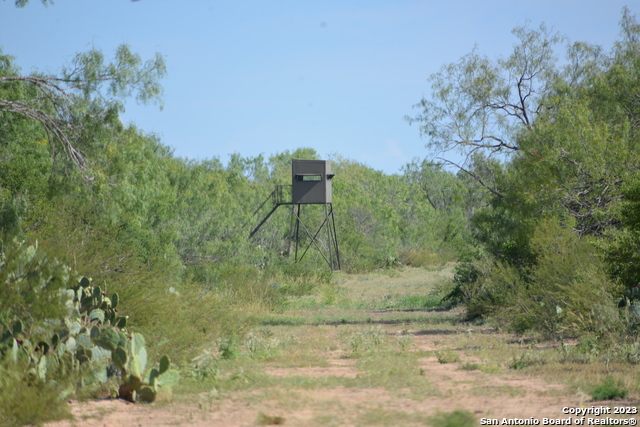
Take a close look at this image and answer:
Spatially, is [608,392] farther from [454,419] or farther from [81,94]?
[81,94]

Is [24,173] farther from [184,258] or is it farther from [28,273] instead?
[28,273]

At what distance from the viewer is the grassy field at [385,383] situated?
22.9 ft

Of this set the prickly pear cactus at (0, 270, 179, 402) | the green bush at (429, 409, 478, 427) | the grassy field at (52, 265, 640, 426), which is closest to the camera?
the green bush at (429, 409, 478, 427)

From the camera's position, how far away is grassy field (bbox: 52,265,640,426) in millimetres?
6988

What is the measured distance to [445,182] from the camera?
248 feet

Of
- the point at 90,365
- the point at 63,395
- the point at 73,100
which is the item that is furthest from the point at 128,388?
the point at 73,100

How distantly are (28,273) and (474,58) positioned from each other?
1813cm

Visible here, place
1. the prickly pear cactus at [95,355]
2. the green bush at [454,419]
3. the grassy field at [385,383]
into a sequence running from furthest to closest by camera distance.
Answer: the prickly pear cactus at [95,355], the grassy field at [385,383], the green bush at [454,419]

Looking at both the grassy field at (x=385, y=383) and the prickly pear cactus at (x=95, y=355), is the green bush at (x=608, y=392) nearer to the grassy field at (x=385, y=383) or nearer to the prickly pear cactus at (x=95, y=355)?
the grassy field at (x=385, y=383)

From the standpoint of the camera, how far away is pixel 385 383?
867cm

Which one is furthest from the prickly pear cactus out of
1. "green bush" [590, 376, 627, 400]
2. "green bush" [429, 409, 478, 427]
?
"green bush" [590, 376, 627, 400]

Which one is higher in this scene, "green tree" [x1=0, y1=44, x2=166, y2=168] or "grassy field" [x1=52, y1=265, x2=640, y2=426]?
"green tree" [x1=0, y1=44, x2=166, y2=168]

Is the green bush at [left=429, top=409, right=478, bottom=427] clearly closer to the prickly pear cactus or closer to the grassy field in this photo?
the grassy field

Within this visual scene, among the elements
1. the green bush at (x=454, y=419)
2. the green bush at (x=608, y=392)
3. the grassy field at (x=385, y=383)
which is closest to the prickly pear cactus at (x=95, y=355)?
the grassy field at (x=385, y=383)
